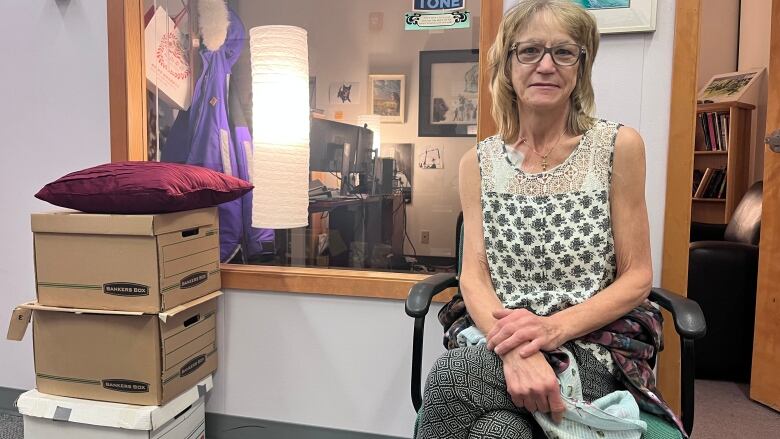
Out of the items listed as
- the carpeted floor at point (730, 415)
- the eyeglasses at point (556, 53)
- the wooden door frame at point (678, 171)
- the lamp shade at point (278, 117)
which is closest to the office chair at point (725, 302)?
the carpeted floor at point (730, 415)

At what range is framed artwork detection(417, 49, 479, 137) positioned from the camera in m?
1.92

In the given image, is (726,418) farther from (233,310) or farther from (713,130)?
(713,130)

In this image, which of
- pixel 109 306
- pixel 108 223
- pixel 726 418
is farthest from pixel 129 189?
pixel 726 418

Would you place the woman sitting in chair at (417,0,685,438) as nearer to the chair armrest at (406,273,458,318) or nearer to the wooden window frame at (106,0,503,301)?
the chair armrest at (406,273,458,318)

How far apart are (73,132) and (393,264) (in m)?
1.27

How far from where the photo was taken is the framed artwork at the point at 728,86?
377cm

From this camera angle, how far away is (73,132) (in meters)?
2.00

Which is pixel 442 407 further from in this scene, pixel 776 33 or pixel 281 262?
pixel 776 33

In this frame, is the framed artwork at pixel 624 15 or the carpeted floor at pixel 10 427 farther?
the carpeted floor at pixel 10 427

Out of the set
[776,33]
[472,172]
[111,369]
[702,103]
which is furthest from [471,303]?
[702,103]

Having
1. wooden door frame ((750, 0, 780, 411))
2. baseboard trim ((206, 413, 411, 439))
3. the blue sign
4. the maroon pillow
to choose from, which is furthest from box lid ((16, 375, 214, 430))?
wooden door frame ((750, 0, 780, 411))

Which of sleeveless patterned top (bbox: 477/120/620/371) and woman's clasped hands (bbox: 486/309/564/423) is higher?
sleeveless patterned top (bbox: 477/120/620/371)

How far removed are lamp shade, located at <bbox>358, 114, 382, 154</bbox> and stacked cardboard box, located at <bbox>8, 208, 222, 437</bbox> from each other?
32.1 inches

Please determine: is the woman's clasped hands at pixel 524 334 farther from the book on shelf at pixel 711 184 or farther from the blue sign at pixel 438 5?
the book on shelf at pixel 711 184
